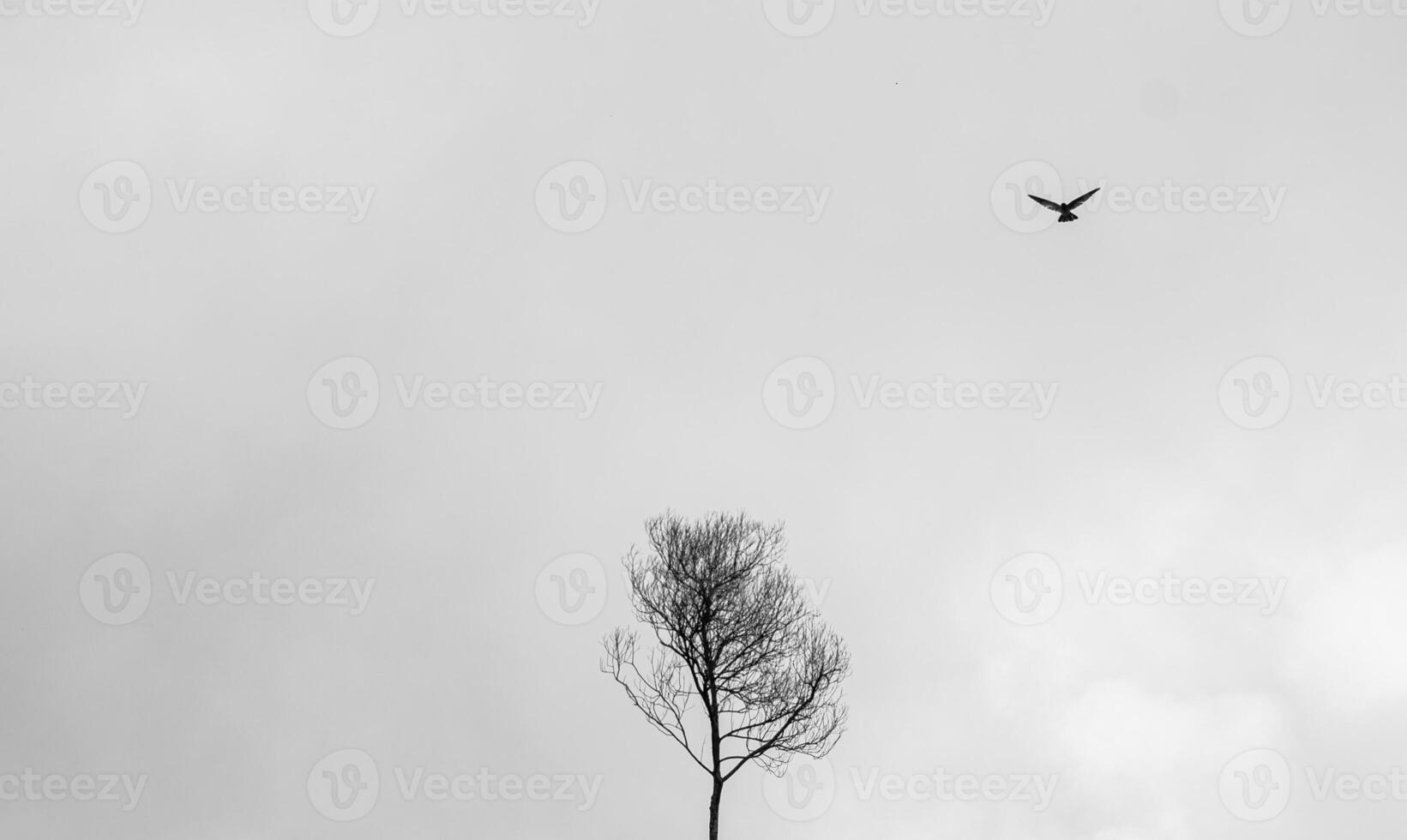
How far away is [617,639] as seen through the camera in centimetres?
3647

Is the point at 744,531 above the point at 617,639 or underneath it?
above

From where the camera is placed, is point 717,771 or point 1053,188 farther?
point 1053,188

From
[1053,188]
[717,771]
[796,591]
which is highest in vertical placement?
[1053,188]

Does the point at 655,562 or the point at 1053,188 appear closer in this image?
the point at 655,562

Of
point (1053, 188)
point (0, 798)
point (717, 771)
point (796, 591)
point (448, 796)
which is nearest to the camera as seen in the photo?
point (717, 771)

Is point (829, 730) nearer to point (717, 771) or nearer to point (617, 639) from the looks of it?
point (717, 771)

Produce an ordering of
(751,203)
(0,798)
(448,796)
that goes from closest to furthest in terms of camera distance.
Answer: (448,796) < (751,203) < (0,798)

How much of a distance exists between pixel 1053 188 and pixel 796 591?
119587mm

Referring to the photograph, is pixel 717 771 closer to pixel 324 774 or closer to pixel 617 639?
pixel 617 639

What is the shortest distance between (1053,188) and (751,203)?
4184 inches

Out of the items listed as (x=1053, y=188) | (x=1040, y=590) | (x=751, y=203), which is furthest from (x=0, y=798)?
(x=1053, y=188)

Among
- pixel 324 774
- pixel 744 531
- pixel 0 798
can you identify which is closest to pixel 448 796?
pixel 324 774

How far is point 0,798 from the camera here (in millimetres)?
51938

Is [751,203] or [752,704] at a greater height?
[751,203]
